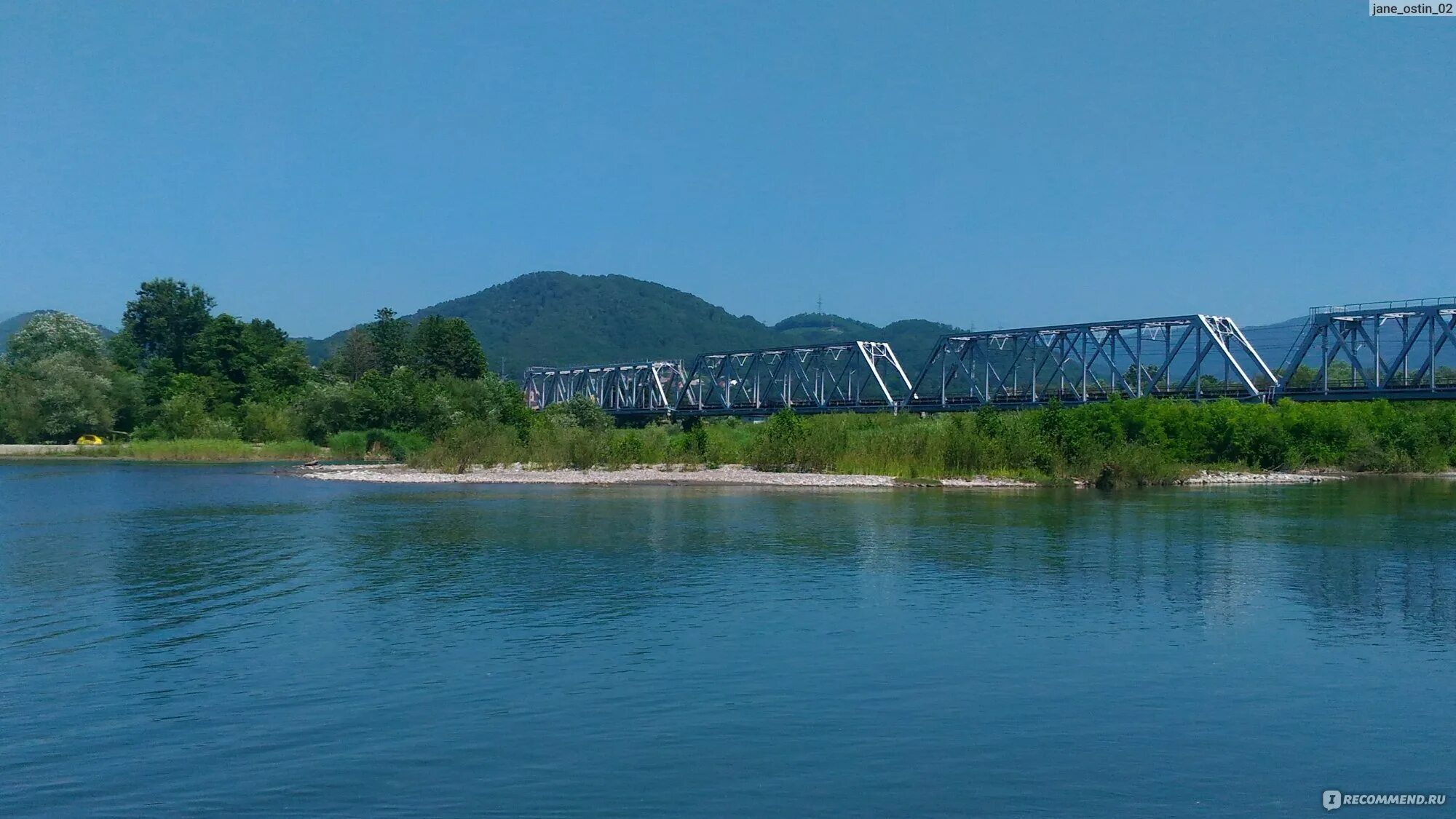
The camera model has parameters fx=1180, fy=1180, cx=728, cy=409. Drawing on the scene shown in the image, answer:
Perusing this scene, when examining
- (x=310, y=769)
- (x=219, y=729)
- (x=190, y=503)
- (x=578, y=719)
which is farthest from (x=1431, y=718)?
(x=190, y=503)

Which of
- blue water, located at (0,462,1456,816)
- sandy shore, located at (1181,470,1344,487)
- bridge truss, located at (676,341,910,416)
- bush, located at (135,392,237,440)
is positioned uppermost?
bridge truss, located at (676,341,910,416)

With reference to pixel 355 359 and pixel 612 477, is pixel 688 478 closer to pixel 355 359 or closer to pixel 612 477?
pixel 612 477

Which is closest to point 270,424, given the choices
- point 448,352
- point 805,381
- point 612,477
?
point 448,352

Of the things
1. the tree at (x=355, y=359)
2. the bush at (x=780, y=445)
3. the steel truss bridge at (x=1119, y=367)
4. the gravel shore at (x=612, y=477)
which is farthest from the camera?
the tree at (x=355, y=359)

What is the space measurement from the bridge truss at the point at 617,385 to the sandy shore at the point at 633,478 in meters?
62.3

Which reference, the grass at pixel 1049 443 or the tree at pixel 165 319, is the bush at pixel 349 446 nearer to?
the grass at pixel 1049 443

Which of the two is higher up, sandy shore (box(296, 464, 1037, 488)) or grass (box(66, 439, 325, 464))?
grass (box(66, 439, 325, 464))

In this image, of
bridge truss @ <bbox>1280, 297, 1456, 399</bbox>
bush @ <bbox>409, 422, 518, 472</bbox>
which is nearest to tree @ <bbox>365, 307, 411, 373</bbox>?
bush @ <bbox>409, 422, 518, 472</bbox>

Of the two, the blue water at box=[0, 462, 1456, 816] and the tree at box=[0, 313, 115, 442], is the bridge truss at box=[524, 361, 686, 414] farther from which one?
the blue water at box=[0, 462, 1456, 816]

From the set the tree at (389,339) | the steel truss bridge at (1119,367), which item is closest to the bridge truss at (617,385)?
the steel truss bridge at (1119,367)

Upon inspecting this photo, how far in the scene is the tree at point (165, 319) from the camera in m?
103

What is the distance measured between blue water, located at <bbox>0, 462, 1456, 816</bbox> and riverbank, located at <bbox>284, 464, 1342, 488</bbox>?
17.4 m

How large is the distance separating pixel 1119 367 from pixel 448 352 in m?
53.4

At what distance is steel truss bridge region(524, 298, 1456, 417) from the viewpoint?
226 ft
